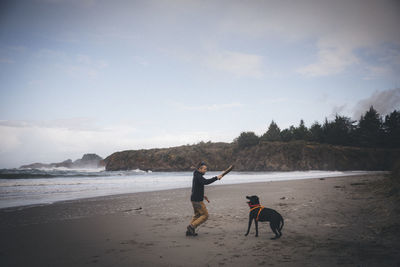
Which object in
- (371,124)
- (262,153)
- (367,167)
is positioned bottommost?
(367,167)

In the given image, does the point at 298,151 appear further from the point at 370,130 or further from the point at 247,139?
the point at 370,130

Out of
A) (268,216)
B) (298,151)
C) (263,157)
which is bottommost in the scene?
(263,157)

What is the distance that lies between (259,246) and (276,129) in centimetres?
7119

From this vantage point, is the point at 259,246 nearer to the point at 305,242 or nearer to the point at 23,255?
the point at 305,242

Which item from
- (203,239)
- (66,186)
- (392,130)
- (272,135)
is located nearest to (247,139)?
(272,135)

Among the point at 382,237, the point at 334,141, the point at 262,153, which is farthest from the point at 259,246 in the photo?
the point at 334,141

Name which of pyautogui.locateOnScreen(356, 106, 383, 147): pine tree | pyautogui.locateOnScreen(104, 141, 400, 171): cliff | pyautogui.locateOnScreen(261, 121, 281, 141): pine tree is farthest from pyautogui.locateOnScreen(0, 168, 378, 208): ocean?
pyautogui.locateOnScreen(356, 106, 383, 147): pine tree

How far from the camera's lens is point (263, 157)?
5569cm

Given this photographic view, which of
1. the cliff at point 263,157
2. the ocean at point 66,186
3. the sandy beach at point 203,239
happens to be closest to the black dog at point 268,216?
the sandy beach at point 203,239

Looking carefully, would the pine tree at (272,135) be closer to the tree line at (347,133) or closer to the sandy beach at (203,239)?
the tree line at (347,133)

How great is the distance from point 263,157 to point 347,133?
91.9 ft

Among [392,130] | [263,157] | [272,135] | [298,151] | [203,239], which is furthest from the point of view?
[272,135]

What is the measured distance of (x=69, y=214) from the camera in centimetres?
846

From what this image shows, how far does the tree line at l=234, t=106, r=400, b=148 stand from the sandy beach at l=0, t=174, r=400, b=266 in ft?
190
